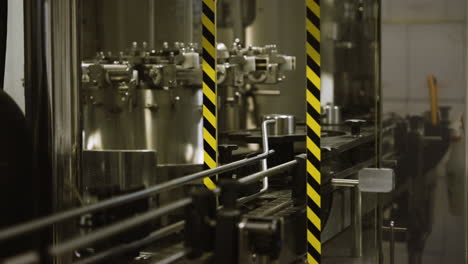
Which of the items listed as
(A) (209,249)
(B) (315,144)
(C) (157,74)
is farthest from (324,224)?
(C) (157,74)

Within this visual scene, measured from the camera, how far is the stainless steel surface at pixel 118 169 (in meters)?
5.88

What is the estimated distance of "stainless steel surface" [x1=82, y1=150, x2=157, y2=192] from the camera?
5.88 m

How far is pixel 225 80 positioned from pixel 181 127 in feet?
1.86

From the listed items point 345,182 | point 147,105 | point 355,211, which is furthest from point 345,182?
point 147,105

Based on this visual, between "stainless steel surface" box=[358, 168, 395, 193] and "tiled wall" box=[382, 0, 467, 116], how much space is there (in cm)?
26

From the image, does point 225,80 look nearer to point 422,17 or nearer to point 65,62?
point 65,62

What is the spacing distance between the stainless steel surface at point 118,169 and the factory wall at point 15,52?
0.92 meters

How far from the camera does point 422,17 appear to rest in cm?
339

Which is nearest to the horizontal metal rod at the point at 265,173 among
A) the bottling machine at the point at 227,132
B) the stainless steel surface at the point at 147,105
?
the bottling machine at the point at 227,132

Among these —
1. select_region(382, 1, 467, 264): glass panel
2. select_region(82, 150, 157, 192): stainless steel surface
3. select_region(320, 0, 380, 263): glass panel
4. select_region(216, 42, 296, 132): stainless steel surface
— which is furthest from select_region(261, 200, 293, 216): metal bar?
select_region(216, 42, 296, 132): stainless steel surface

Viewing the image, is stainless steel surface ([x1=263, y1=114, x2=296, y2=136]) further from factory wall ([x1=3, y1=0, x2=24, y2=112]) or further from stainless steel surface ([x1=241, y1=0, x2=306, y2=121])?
factory wall ([x1=3, y1=0, x2=24, y2=112])

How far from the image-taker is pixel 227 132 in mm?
6504

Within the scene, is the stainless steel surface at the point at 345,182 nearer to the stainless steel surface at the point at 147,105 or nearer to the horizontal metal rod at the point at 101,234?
the horizontal metal rod at the point at 101,234

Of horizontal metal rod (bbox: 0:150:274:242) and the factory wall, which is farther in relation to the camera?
the factory wall
